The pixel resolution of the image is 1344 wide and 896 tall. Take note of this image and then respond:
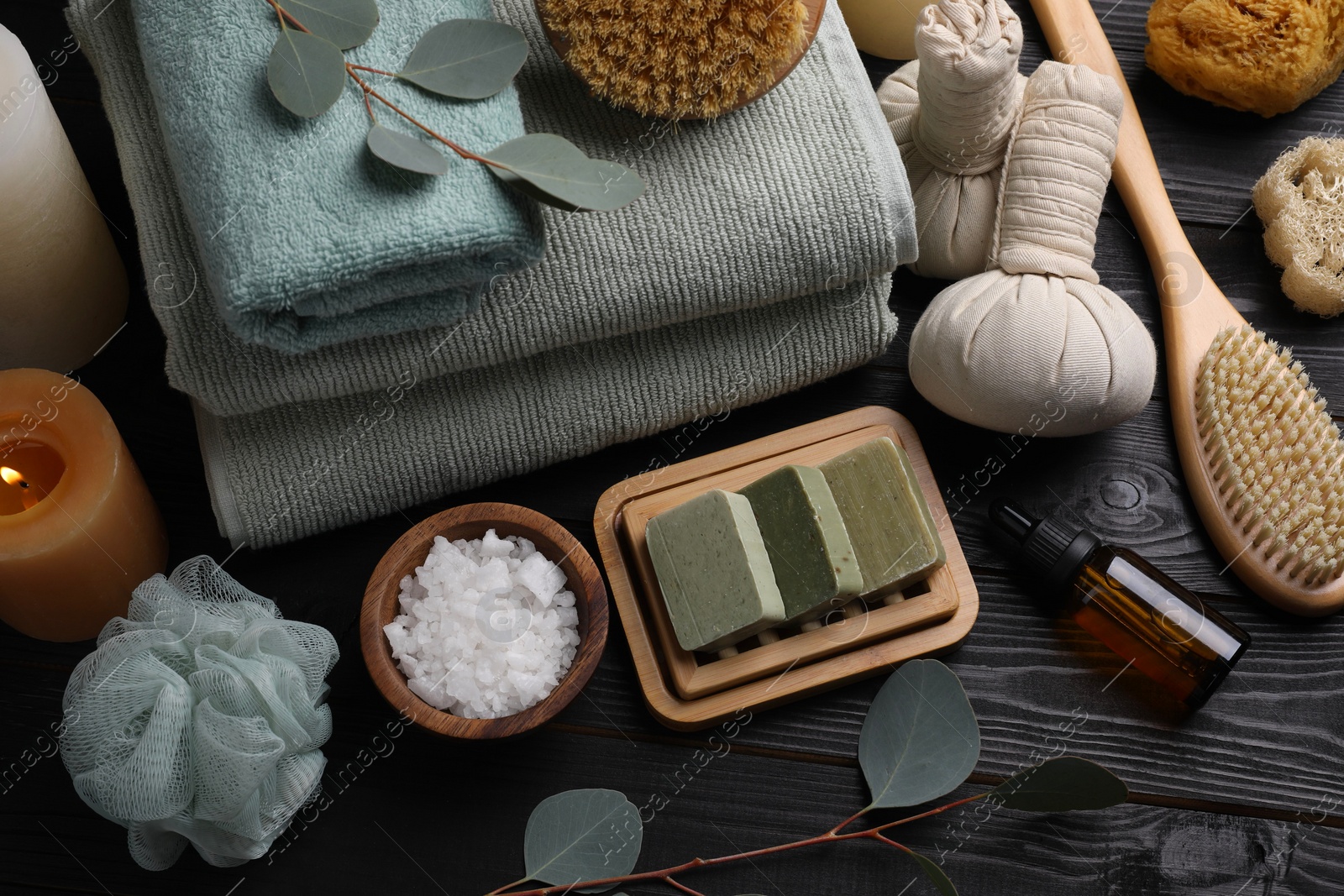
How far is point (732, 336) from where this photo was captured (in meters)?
0.64

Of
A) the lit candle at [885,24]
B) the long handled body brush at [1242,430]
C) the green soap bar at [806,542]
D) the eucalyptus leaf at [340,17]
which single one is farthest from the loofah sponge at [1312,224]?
the eucalyptus leaf at [340,17]

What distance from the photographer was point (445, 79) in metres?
0.49

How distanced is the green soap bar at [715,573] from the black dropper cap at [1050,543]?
17 cm

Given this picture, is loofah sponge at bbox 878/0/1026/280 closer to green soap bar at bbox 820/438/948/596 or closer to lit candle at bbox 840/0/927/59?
lit candle at bbox 840/0/927/59

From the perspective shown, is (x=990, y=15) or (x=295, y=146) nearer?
(x=295, y=146)

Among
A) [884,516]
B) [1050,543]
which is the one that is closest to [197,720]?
[884,516]

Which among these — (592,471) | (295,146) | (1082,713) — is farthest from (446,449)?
(1082,713)

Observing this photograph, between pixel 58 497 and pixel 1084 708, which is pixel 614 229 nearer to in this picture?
pixel 58 497

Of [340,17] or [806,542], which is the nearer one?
[340,17]

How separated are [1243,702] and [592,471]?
45 centimetres

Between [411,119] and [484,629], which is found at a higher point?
[411,119]

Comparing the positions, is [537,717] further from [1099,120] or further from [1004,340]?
[1099,120]

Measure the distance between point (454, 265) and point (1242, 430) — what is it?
50cm

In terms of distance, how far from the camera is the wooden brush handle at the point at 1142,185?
71cm
